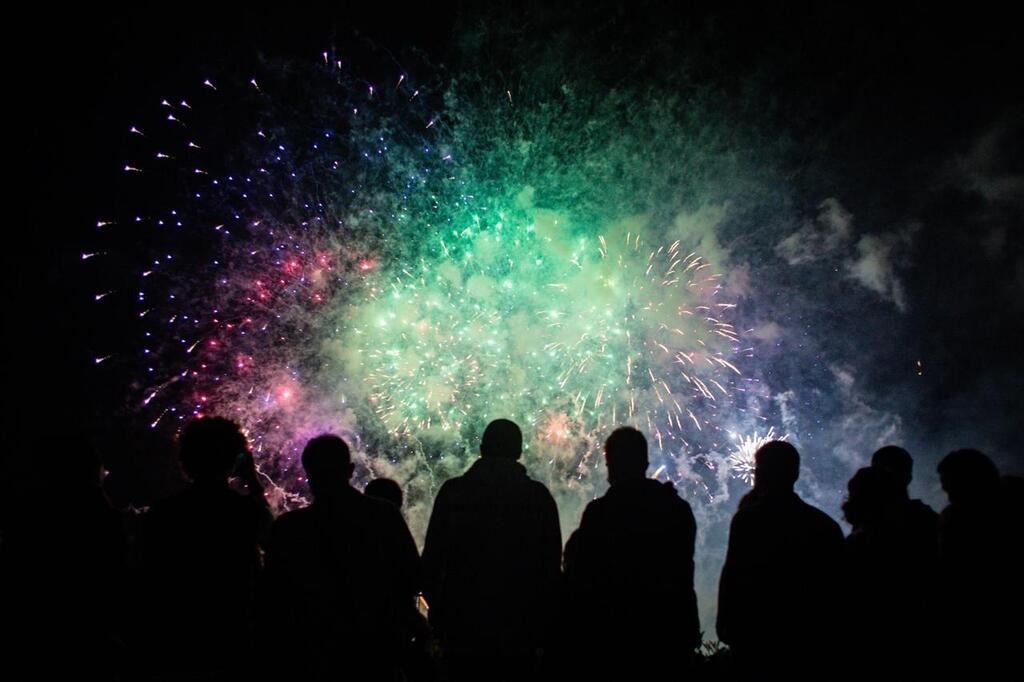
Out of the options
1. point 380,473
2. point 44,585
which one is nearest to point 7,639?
point 44,585

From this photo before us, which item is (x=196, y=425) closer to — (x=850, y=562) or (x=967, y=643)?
(x=850, y=562)

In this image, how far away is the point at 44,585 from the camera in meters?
3.25

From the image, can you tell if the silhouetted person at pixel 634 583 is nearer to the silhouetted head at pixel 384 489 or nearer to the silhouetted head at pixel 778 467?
the silhouetted head at pixel 778 467

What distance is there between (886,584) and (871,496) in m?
0.59

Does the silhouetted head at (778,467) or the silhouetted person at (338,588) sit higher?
the silhouetted head at (778,467)

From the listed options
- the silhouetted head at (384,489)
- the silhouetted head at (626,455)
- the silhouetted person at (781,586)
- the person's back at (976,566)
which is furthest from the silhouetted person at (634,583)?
the silhouetted head at (384,489)

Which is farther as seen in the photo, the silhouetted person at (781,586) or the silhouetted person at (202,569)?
the silhouetted person at (781,586)

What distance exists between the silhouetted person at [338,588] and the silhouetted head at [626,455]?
1.50 meters

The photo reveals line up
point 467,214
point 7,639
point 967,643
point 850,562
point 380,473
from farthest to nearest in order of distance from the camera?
point 380,473
point 467,214
point 850,562
point 967,643
point 7,639

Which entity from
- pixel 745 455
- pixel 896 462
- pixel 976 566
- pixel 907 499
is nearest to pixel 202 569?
pixel 976 566

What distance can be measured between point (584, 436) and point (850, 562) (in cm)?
1862

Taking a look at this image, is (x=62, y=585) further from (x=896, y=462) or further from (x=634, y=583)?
(x=896, y=462)

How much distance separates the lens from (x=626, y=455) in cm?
405

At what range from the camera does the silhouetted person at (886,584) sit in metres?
4.01
